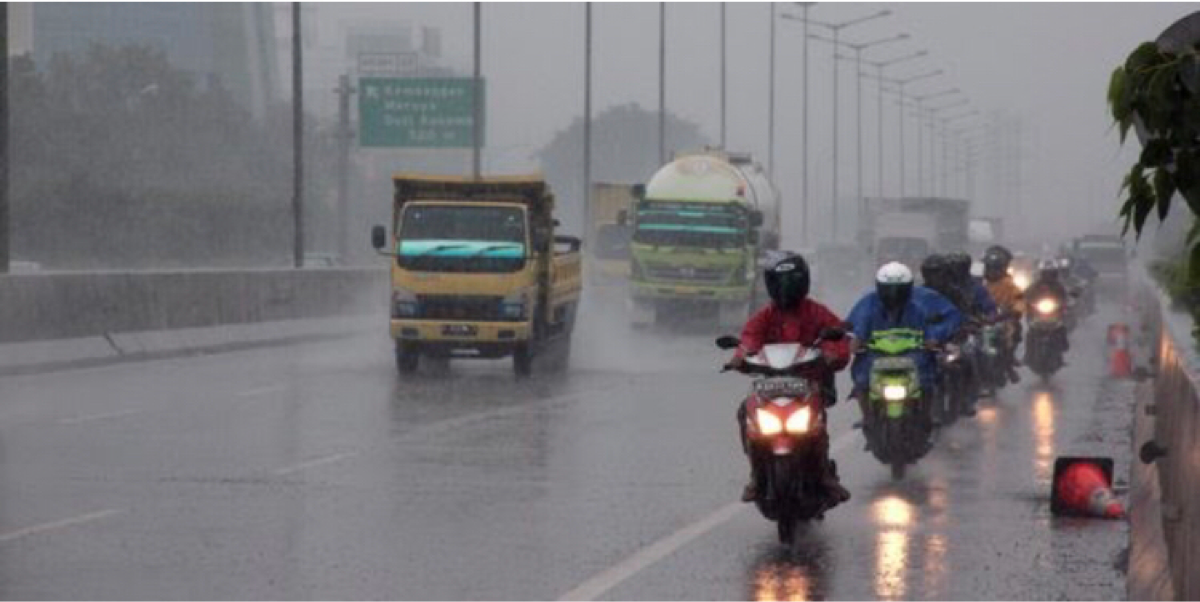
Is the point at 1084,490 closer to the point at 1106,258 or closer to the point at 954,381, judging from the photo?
the point at 954,381

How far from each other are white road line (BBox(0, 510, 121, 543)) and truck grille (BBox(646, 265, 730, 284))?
37481 millimetres

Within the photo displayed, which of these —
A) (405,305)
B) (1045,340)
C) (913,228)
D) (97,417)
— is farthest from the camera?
(913,228)

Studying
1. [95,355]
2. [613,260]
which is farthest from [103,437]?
[613,260]

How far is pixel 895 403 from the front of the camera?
19328mm

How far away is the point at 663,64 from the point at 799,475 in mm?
65767

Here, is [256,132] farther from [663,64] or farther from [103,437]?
[103,437]

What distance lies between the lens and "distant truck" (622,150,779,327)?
53.5 m

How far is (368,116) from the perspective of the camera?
6806 centimetres

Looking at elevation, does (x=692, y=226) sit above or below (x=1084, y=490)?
above

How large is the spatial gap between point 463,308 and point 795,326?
56.8 ft

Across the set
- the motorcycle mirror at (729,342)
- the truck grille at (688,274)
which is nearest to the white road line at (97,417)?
the motorcycle mirror at (729,342)

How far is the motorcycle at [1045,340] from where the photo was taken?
33875 millimetres

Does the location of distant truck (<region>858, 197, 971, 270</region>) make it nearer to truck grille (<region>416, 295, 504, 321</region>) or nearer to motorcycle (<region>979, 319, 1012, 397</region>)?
truck grille (<region>416, 295, 504, 321</region>)

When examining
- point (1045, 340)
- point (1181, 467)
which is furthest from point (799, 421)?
point (1045, 340)
